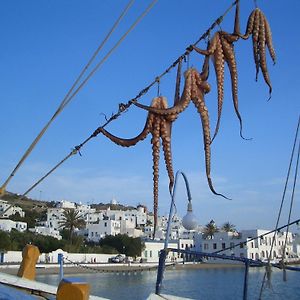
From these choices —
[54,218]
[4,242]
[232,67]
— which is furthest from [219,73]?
A: [54,218]

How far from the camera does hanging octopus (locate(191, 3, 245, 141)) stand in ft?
21.1

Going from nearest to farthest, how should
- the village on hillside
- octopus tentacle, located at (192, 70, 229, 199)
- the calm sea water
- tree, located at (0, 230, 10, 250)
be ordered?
1. octopus tentacle, located at (192, 70, 229, 199)
2. the calm sea water
3. tree, located at (0, 230, 10, 250)
4. the village on hillside

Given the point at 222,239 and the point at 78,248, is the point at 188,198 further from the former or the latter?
the point at 222,239

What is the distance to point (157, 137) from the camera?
251 inches

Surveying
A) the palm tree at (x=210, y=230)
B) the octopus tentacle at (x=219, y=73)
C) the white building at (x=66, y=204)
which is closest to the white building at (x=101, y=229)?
the palm tree at (x=210, y=230)

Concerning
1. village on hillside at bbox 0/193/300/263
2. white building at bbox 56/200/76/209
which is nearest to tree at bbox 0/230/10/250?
village on hillside at bbox 0/193/300/263

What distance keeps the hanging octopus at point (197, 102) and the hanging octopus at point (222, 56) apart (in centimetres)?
22

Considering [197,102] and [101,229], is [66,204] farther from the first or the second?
[197,102]

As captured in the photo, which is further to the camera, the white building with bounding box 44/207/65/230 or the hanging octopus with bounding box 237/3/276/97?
the white building with bounding box 44/207/65/230

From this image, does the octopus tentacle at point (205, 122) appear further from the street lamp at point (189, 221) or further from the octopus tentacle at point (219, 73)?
the street lamp at point (189, 221)

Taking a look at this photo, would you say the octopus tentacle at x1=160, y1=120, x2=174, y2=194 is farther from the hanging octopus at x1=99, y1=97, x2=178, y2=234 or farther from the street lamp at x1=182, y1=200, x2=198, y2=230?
the street lamp at x1=182, y1=200, x2=198, y2=230

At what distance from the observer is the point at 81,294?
12.2 feet

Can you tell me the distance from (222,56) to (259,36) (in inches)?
30.6

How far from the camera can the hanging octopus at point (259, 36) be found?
6.79 meters
